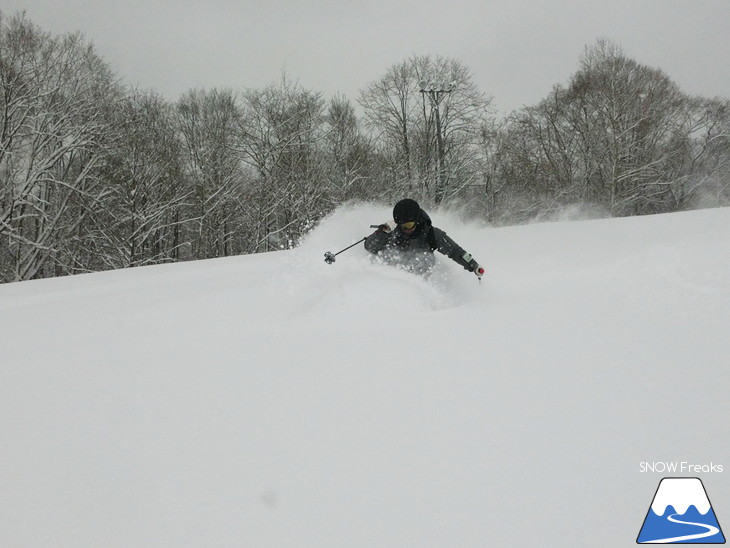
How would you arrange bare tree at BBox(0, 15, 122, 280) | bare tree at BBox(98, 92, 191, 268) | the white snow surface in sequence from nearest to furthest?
the white snow surface < bare tree at BBox(0, 15, 122, 280) < bare tree at BBox(98, 92, 191, 268)

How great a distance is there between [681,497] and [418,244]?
3.85 meters

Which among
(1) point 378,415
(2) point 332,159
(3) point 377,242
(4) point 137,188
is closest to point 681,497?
(1) point 378,415

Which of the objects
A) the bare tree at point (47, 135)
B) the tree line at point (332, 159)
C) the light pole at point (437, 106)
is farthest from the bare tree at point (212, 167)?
the light pole at point (437, 106)

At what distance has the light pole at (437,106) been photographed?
27.9 metres

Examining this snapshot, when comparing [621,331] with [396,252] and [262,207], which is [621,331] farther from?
[262,207]

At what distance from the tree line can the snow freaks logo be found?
22.1 m

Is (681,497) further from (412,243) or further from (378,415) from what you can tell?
(412,243)

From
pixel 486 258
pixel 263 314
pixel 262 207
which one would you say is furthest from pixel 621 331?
pixel 262 207

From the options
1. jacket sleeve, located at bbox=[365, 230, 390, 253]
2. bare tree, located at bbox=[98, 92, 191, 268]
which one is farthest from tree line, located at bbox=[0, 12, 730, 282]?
jacket sleeve, located at bbox=[365, 230, 390, 253]

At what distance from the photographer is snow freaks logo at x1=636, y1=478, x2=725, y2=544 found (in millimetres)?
1645

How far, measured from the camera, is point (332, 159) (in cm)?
2964

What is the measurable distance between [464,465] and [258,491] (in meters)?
0.98

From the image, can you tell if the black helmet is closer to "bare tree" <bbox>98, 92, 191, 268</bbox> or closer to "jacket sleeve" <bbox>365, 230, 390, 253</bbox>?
"jacket sleeve" <bbox>365, 230, 390, 253</bbox>

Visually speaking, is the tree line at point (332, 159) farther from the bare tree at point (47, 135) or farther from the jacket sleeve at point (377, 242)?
the jacket sleeve at point (377, 242)
